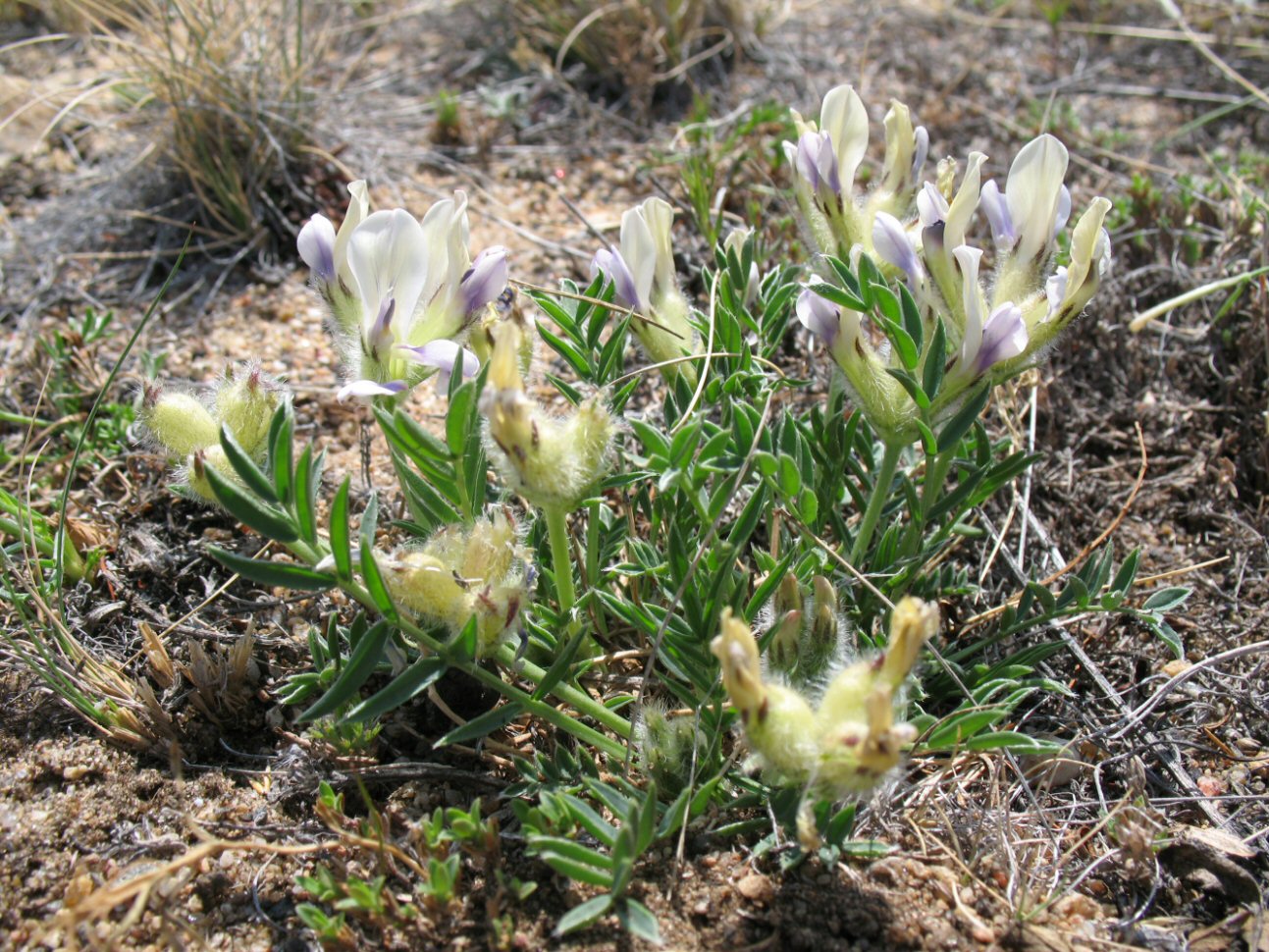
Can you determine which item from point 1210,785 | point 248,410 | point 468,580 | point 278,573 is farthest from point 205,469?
point 1210,785

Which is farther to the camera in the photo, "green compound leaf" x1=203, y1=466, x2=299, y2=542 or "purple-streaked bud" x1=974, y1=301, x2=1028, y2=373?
"purple-streaked bud" x1=974, y1=301, x2=1028, y2=373

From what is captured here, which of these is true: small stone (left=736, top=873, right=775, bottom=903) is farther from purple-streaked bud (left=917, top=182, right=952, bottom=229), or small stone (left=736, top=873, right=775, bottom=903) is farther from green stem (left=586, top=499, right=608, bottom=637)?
purple-streaked bud (left=917, top=182, right=952, bottom=229)

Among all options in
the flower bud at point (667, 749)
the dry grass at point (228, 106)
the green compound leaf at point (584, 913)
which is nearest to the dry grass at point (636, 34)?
the dry grass at point (228, 106)

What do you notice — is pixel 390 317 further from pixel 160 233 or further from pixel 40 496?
pixel 160 233

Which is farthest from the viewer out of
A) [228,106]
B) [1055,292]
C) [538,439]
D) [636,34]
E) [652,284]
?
[636,34]

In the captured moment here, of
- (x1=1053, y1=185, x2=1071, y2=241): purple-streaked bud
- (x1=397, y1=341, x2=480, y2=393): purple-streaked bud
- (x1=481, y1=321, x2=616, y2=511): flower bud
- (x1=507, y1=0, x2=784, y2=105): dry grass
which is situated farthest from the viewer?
(x1=507, y1=0, x2=784, y2=105): dry grass

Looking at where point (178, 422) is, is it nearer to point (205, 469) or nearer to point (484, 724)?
point (205, 469)

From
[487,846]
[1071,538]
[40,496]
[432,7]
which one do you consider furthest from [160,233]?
[1071,538]

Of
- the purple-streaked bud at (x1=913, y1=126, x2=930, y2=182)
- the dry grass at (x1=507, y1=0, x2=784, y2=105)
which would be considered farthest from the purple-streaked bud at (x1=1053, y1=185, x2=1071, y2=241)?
the dry grass at (x1=507, y1=0, x2=784, y2=105)
